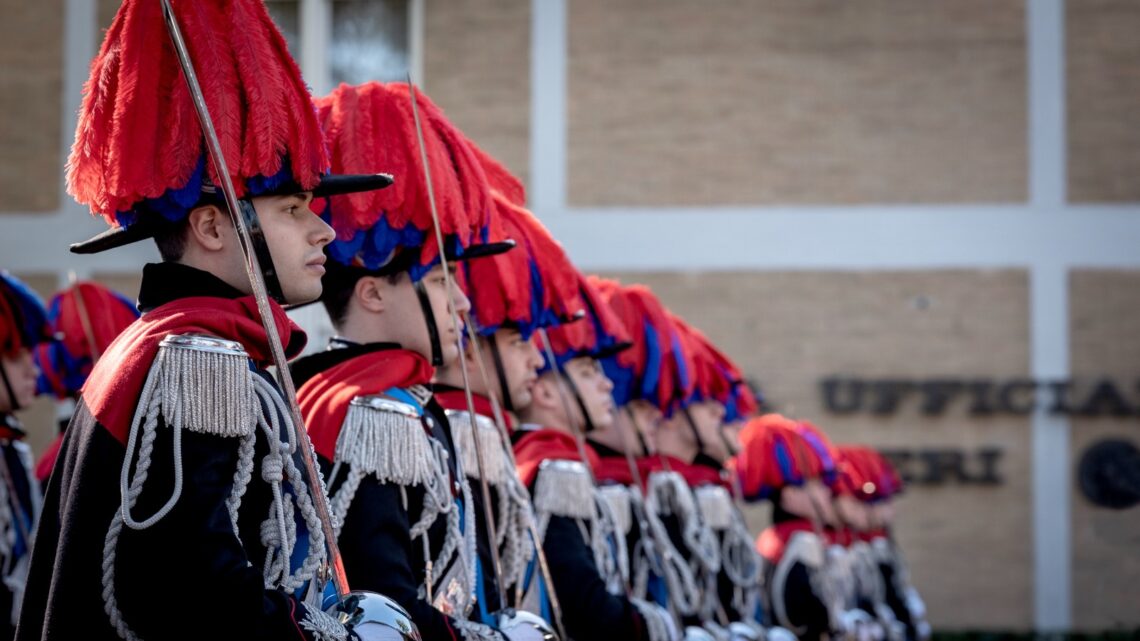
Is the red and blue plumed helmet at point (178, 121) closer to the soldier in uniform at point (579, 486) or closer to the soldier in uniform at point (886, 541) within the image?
the soldier in uniform at point (579, 486)

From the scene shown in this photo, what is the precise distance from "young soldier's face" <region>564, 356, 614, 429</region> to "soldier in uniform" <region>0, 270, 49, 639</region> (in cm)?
214

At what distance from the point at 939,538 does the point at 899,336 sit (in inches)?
78.6

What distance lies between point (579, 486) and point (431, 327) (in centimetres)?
144

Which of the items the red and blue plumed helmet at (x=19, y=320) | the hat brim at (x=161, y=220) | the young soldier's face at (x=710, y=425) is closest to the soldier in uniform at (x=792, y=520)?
the young soldier's face at (x=710, y=425)

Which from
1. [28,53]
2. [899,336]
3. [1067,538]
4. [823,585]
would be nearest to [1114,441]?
[1067,538]

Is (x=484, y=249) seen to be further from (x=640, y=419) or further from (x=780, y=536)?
(x=780, y=536)

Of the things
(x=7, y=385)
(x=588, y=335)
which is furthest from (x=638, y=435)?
(x=7, y=385)

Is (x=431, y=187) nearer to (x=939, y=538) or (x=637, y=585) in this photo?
(x=637, y=585)

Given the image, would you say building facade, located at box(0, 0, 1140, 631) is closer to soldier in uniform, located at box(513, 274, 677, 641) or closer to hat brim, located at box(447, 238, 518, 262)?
soldier in uniform, located at box(513, 274, 677, 641)

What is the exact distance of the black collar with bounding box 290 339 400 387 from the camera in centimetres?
375

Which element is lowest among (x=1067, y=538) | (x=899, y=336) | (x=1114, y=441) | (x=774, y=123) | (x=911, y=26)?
(x=1067, y=538)

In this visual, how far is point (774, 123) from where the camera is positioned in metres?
15.3

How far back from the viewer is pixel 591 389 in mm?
5836

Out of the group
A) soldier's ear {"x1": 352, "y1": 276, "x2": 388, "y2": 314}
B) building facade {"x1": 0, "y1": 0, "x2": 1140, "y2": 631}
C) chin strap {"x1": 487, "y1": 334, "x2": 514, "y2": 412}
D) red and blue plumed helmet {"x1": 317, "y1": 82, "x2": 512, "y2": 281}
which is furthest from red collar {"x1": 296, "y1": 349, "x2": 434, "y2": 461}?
building facade {"x1": 0, "y1": 0, "x2": 1140, "y2": 631}
